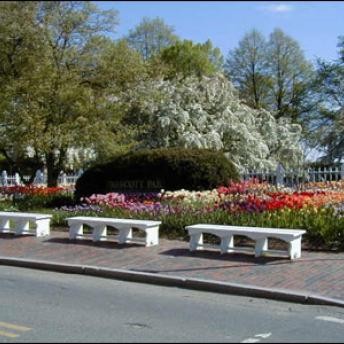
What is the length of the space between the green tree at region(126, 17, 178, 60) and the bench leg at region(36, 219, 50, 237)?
33.2 meters

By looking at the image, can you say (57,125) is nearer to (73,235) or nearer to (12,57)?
(12,57)

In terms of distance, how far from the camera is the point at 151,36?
160 feet

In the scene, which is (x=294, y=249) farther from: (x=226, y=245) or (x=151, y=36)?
(x=151, y=36)

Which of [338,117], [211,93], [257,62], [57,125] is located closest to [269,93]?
[257,62]

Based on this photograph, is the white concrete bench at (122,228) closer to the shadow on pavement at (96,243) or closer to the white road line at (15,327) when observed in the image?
the shadow on pavement at (96,243)

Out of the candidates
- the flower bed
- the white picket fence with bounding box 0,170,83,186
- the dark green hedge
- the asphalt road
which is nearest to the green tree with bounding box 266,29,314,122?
the white picket fence with bounding box 0,170,83,186

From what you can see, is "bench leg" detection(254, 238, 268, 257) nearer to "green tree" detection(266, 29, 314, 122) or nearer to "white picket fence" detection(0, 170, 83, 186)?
"white picket fence" detection(0, 170, 83, 186)

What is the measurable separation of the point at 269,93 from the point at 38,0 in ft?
161

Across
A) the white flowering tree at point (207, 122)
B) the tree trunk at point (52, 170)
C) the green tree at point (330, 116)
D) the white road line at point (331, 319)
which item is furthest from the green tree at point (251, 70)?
the white road line at point (331, 319)

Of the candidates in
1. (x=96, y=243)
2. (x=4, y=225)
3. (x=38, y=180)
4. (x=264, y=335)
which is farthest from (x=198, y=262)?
(x=38, y=180)

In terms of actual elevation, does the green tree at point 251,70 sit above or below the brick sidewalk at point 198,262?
above

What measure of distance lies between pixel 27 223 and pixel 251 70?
1502 inches

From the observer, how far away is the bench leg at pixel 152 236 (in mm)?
12539

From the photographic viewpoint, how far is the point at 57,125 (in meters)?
22.8
